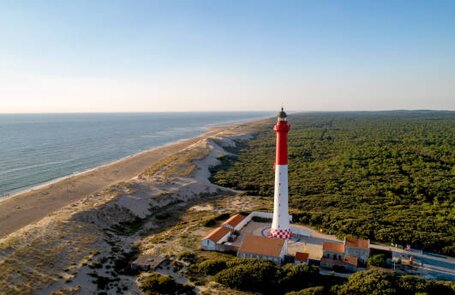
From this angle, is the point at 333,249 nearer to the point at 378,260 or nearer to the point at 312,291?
the point at 378,260

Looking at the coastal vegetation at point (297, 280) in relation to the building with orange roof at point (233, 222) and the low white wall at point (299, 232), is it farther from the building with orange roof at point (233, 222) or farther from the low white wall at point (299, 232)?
the low white wall at point (299, 232)

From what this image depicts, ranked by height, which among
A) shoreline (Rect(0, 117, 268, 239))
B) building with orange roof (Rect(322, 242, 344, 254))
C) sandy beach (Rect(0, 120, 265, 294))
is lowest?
shoreline (Rect(0, 117, 268, 239))

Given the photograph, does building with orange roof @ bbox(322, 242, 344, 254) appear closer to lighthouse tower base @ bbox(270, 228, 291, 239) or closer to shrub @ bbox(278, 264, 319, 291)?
shrub @ bbox(278, 264, 319, 291)

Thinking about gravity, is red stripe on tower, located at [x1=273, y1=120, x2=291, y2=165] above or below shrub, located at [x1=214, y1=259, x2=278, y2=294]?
above

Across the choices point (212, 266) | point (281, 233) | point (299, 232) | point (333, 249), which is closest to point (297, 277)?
point (333, 249)

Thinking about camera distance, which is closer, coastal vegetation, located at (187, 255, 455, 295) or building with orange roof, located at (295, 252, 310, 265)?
coastal vegetation, located at (187, 255, 455, 295)

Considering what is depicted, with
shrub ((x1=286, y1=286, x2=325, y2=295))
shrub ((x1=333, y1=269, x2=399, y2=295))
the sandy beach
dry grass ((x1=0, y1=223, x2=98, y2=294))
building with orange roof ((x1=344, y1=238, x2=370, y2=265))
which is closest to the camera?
shrub ((x1=333, y1=269, x2=399, y2=295))

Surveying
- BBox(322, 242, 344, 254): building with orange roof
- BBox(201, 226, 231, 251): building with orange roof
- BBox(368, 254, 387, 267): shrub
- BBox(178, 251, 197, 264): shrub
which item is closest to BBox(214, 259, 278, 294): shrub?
BBox(178, 251, 197, 264): shrub

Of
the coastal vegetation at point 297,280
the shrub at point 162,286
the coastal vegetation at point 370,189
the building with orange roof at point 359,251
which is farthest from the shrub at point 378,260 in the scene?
the shrub at point 162,286
